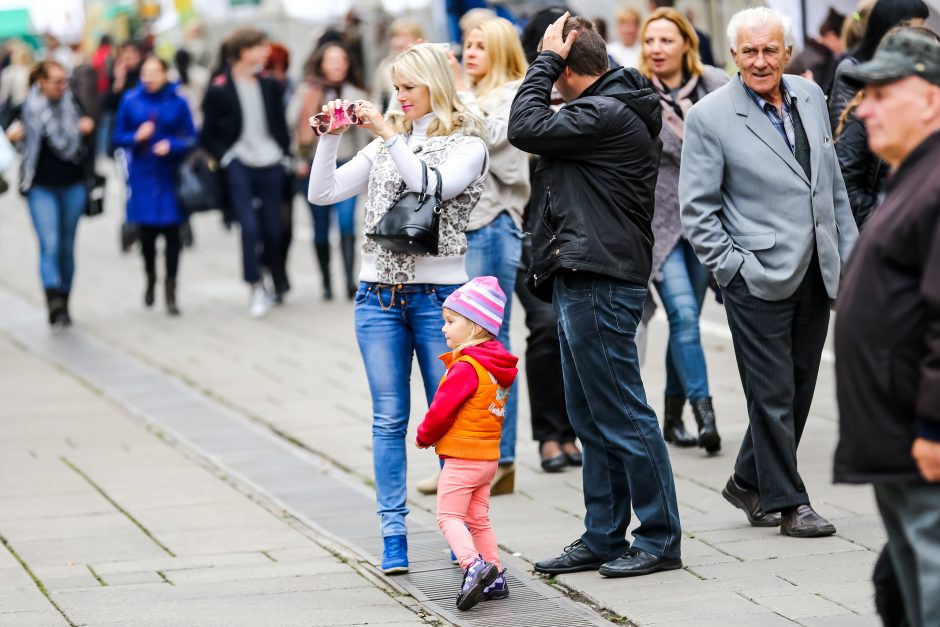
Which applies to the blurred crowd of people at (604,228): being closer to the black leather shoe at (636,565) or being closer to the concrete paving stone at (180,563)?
the black leather shoe at (636,565)

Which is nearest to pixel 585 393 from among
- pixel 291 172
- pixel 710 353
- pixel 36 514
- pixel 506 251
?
pixel 506 251

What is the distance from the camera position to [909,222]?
357 cm

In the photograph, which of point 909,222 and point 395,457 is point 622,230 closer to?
point 395,457

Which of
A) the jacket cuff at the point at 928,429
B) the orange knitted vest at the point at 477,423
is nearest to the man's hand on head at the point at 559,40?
the orange knitted vest at the point at 477,423

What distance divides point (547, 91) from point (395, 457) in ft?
4.80

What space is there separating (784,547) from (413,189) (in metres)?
1.89

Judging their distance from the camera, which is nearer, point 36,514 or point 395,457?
point 395,457

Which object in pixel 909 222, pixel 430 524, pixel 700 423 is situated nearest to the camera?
pixel 909 222

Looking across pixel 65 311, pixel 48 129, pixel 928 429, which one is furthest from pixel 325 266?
pixel 928 429

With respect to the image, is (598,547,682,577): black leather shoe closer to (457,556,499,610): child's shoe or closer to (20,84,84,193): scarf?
(457,556,499,610): child's shoe

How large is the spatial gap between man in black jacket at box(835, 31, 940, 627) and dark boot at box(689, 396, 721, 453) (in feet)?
13.1

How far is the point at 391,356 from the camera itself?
6129mm

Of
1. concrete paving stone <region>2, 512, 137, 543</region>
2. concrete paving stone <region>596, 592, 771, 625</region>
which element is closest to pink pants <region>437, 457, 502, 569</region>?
concrete paving stone <region>596, 592, 771, 625</region>

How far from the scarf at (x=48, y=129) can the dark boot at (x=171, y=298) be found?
1.32 metres
